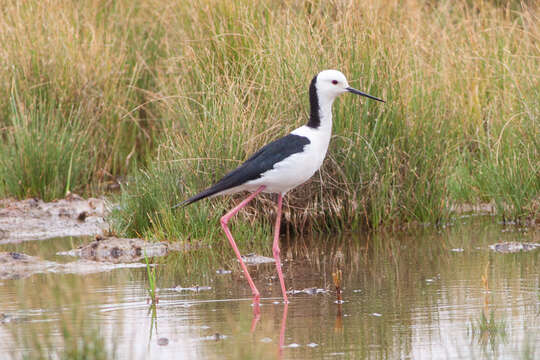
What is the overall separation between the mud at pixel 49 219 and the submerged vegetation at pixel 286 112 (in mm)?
243

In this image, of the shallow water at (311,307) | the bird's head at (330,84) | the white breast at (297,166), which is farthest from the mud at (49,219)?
the bird's head at (330,84)

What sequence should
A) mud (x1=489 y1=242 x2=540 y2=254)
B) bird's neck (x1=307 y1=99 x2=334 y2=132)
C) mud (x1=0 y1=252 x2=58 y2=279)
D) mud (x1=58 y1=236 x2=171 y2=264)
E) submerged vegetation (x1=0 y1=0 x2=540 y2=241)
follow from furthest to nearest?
submerged vegetation (x1=0 y1=0 x2=540 y2=241) → mud (x1=58 y1=236 x2=171 y2=264) → mud (x1=489 y1=242 x2=540 y2=254) → mud (x1=0 y1=252 x2=58 y2=279) → bird's neck (x1=307 y1=99 x2=334 y2=132)

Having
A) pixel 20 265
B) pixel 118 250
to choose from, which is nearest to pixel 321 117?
pixel 118 250

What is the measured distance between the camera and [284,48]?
9.21 meters

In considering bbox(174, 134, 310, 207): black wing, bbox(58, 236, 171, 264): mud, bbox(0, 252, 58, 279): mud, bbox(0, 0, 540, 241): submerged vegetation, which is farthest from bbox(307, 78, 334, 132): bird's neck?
bbox(0, 252, 58, 279): mud

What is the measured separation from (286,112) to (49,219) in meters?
2.89

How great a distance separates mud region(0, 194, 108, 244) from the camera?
963 centimetres

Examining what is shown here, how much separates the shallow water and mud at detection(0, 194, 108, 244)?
4.22 ft

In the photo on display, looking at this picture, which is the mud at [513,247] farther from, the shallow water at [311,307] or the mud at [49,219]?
the mud at [49,219]

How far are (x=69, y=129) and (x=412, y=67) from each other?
4.14 m

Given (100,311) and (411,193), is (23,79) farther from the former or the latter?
(100,311)

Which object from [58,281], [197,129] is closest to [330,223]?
[197,129]

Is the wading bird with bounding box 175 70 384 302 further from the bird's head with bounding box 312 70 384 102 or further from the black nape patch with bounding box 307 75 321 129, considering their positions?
the bird's head with bounding box 312 70 384 102

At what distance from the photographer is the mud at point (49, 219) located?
31.6 ft
